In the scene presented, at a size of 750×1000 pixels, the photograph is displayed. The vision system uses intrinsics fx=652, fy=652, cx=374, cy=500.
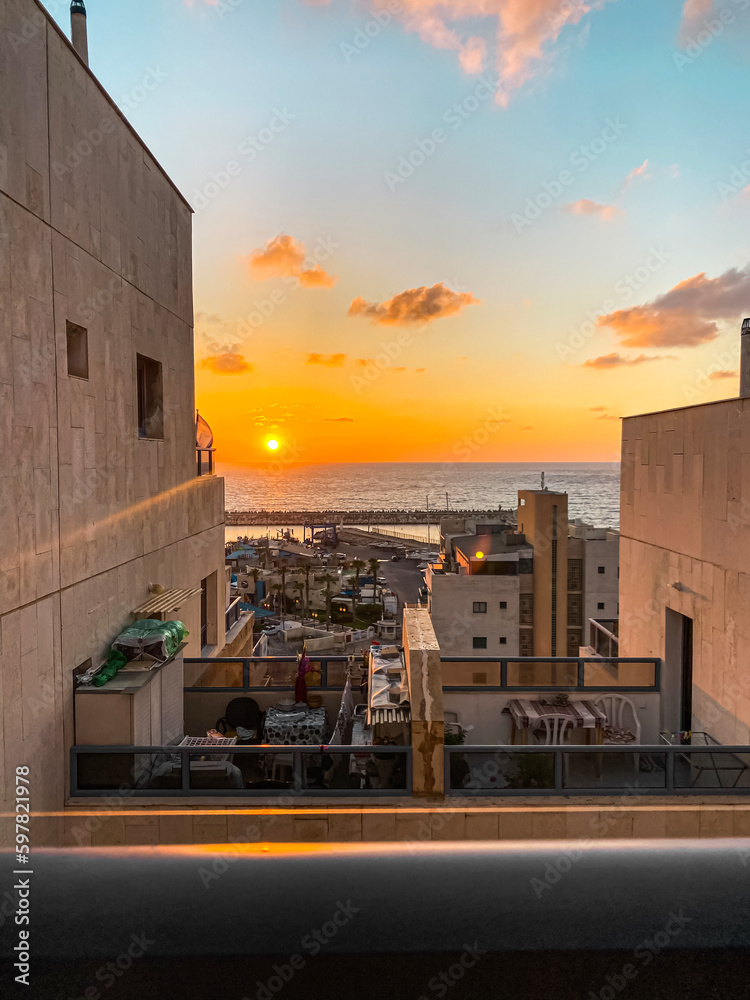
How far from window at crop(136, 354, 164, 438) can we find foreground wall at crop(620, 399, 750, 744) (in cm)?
935

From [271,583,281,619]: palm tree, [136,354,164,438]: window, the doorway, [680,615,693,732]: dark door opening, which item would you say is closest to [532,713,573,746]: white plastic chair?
the doorway

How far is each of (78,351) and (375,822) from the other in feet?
22.9

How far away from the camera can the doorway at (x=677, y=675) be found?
1111 cm

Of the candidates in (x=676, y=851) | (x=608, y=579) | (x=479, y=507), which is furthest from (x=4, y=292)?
(x=479, y=507)

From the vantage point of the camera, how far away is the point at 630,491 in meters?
13.8

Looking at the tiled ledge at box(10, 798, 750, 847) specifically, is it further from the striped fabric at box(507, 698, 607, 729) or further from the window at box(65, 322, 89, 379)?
the window at box(65, 322, 89, 379)

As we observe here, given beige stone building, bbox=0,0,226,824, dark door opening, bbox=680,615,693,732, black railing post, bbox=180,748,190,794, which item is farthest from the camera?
dark door opening, bbox=680,615,693,732

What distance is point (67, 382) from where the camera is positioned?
8.00m

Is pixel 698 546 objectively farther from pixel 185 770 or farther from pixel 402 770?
pixel 185 770

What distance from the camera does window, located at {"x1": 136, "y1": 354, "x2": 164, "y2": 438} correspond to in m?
11.8

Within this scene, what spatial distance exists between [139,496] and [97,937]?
1024 centimetres

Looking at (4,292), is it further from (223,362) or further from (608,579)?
(608,579)

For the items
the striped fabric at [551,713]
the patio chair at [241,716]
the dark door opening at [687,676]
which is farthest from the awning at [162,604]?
the dark door opening at [687,676]

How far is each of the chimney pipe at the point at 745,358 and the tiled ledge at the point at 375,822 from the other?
799cm
